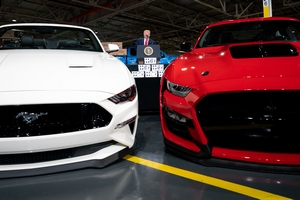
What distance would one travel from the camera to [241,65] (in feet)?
5.13

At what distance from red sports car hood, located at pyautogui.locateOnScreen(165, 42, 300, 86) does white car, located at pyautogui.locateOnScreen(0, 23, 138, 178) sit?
1.43 feet

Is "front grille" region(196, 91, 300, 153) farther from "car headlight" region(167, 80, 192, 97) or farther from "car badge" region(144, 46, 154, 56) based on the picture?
"car badge" region(144, 46, 154, 56)

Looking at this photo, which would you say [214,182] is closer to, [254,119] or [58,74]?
[254,119]

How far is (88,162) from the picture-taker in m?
1.47

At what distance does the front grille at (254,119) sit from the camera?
1.33 metres

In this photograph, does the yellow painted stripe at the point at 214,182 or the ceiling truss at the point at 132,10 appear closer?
the yellow painted stripe at the point at 214,182

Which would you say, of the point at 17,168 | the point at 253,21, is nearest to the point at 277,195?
the point at 17,168

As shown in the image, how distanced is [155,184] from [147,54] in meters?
2.21

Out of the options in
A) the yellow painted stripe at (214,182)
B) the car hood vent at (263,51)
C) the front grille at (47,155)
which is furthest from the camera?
the car hood vent at (263,51)

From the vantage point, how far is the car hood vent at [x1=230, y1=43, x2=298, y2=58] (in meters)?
1.69

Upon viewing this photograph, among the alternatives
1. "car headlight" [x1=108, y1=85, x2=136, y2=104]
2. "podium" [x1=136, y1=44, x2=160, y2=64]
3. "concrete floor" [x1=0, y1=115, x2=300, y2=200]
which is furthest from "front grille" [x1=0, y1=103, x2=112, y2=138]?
"podium" [x1=136, y1=44, x2=160, y2=64]

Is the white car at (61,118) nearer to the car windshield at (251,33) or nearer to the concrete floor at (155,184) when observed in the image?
the concrete floor at (155,184)

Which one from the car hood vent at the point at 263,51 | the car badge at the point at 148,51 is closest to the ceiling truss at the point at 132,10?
the car badge at the point at 148,51

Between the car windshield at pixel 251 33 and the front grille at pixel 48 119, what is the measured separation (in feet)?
5.44
